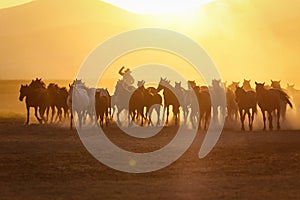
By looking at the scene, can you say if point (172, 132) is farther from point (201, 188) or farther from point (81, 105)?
point (201, 188)

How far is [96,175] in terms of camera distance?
17391mm

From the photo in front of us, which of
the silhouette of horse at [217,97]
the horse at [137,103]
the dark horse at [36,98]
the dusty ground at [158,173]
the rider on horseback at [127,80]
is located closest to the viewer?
the dusty ground at [158,173]

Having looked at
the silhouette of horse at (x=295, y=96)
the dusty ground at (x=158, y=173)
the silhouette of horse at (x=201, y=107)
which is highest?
the silhouette of horse at (x=295, y=96)

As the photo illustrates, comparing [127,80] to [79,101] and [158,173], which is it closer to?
[79,101]

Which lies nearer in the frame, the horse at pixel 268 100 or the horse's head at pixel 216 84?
the horse at pixel 268 100

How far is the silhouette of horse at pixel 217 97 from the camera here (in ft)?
116

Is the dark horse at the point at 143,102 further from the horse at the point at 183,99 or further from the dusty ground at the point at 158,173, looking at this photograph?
the dusty ground at the point at 158,173

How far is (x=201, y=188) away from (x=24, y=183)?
407 centimetres

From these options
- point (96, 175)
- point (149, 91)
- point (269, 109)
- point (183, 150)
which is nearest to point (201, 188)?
point (96, 175)

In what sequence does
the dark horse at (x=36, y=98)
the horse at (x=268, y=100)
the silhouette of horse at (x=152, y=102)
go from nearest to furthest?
the horse at (x=268, y=100) → the silhouette of horse at (x=152, y=102) → the dark horse at (x=36, y=98)

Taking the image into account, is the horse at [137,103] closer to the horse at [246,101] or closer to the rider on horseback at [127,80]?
the rider on horseback at [127,80]

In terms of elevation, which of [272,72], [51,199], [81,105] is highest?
[272,72]

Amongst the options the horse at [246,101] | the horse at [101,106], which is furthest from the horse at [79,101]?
the horse at [246,101]

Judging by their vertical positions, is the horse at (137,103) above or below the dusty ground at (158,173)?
above
